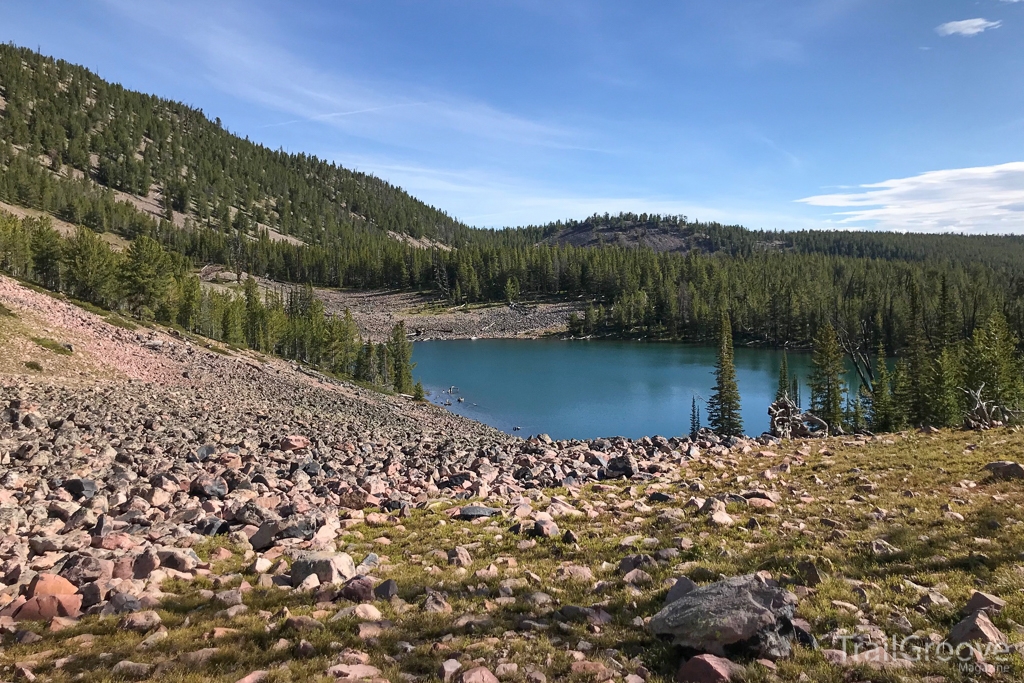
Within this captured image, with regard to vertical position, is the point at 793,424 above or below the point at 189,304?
below

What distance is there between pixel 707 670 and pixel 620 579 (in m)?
2.89

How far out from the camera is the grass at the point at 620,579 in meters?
6.20

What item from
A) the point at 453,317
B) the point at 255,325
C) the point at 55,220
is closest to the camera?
the point at 255,325

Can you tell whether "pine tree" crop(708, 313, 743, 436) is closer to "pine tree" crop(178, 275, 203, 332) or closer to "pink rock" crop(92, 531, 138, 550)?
"pink rock" crop(92, 531, 138, 550)

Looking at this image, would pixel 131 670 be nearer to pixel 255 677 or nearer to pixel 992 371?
pixel 255 677

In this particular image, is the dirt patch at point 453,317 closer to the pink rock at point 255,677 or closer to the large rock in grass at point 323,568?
the large rock in grass at point 323,568

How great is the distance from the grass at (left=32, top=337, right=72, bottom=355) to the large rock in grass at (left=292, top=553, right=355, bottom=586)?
111 ft

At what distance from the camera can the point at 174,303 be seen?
82688mm

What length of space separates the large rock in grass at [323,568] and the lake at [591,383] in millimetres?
50302

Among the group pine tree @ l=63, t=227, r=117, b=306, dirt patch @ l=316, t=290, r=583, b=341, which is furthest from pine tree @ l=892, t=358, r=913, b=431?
dirt patch @ l=316, t=290, r=583, b=341

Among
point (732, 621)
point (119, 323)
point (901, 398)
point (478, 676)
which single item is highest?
point (119, 323)

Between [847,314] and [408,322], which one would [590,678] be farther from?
[408,322]

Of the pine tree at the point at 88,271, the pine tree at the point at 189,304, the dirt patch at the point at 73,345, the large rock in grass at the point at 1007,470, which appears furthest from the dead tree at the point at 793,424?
the pine tree at the point at 88,271

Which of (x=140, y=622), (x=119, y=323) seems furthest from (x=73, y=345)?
(x=140, y=622)
